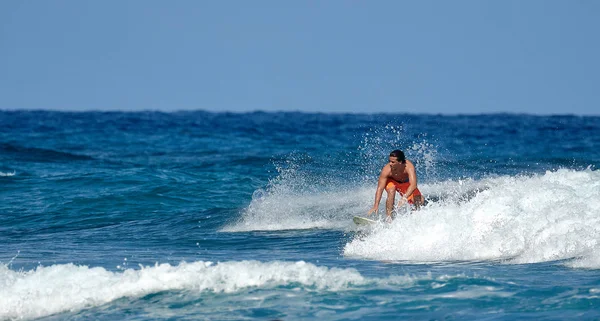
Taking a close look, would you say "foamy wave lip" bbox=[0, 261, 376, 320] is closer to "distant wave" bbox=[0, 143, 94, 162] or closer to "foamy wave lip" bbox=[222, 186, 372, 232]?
"foamy wave lip" bbox=[222, 186, 372, 232]

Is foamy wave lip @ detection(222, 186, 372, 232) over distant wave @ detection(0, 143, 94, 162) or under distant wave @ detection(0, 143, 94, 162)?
under

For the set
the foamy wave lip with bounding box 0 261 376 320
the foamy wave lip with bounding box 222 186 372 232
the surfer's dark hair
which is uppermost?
the surfer's dark hair

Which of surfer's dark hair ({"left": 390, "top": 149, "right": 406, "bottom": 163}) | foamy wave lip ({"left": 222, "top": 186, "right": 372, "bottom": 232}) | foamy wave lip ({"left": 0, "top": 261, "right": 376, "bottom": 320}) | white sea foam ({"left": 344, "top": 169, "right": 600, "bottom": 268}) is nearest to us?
foamy wave lip ({"left": 0, "top": 261, "right": 376, "bottom": 320})

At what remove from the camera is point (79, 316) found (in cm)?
842

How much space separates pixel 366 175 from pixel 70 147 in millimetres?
16838

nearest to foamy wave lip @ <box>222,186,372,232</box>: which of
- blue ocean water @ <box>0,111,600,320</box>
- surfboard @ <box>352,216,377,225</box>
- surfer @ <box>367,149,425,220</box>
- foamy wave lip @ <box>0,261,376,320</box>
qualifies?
blue ocean water @ <box>0,111,600,320</box>

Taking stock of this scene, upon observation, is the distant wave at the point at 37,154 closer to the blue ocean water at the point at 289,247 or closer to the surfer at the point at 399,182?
the blue ocean water at the point at 289,247

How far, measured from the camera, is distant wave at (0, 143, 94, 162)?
3080 cm

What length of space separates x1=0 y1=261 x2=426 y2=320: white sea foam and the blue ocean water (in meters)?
0.02

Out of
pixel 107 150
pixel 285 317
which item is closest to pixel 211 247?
pixel 285 317

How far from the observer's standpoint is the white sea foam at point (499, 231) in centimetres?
1142

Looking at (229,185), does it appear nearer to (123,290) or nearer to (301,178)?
(301,178)

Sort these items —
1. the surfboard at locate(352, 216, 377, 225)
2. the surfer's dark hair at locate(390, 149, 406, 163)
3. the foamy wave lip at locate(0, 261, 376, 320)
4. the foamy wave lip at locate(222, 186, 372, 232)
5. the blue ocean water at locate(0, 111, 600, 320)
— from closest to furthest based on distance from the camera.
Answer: the blue ocean water at locate(0, 111, 600, 320) → the foamy wave lip at locate(0, 261, 376, 320) → the surfboard at locate(352, 216, 377, 225) → the surfer's dark hair at locate(390, 149, 406, 163) → the foamy wave lip at locate(222, 186, 372, 232)

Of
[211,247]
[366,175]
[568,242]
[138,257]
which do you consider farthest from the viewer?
[366,175]
